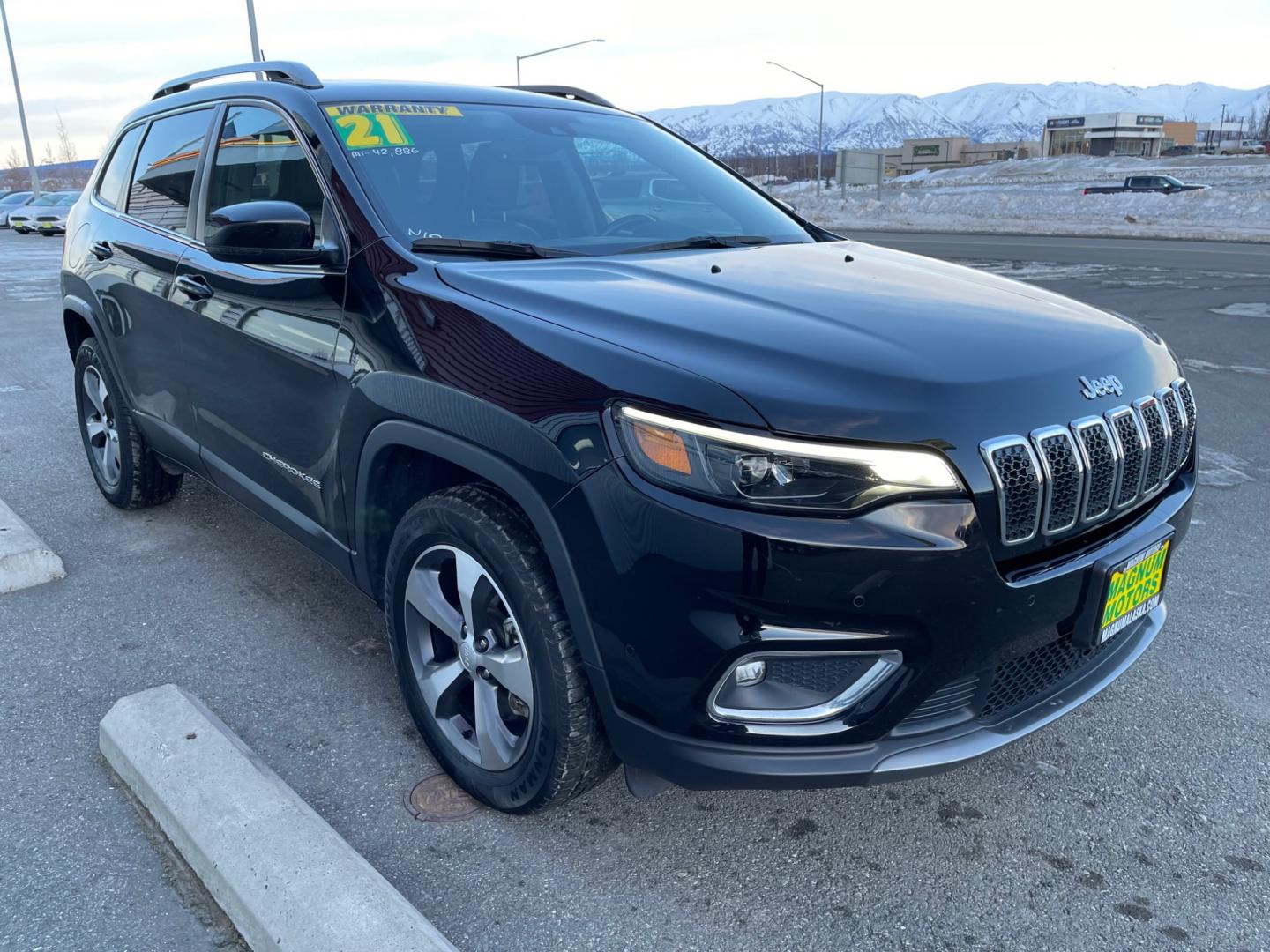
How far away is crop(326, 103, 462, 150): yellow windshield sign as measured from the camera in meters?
3.02

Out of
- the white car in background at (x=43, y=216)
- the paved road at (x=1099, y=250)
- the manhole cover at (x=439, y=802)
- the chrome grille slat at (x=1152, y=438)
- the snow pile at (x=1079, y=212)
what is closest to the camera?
the chrome grille slat at (x=1152, y=438)

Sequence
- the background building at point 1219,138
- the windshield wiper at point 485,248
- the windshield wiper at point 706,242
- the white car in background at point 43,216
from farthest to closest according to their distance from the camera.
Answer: the background building at point 1219,138 → the white car in background at point 43,216 → the windshield wiper at point 706,242 → the windshield wiper at point 485,248

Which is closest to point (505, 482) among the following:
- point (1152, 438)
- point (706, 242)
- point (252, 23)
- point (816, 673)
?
point (816, 673)

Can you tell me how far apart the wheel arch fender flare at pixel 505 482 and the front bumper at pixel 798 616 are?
1.1 inches

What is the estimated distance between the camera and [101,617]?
3.72 metres

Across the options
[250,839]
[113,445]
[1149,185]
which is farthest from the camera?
[1149,185]

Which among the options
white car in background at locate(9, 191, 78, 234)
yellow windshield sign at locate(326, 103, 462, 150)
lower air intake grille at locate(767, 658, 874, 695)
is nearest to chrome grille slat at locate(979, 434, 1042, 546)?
lower air intake grille at locate(767, 658, 874, 695)

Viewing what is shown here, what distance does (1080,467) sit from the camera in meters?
2.15

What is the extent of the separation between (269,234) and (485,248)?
59 centimetres

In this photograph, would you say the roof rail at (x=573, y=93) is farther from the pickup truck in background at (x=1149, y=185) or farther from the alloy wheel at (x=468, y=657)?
the pickup truck in background at (x=1149, y=185)

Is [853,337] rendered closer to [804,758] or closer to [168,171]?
[804,758]

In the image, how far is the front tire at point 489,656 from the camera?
2236 millimetres

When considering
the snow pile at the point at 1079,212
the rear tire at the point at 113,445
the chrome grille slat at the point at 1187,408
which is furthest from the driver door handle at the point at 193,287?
the snow pile at the point at 1079,212

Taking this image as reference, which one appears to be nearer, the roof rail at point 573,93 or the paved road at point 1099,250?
the roof rail at point 573,93
